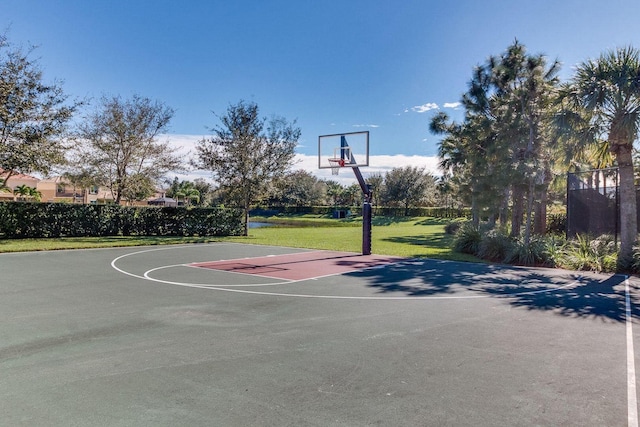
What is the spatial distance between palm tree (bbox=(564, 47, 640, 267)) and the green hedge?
812 inches

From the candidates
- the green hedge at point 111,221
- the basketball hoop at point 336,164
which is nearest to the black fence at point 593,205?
the basketball hoop at point 336,164

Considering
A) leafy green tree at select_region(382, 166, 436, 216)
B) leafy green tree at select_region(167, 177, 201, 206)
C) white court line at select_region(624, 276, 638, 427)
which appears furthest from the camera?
leafy green tree at select_region(167, 177, 201, 206)

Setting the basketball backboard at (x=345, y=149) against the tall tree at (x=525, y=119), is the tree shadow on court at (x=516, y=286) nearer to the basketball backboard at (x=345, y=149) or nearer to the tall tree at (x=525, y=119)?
the tall tree at (x=525, y=119)

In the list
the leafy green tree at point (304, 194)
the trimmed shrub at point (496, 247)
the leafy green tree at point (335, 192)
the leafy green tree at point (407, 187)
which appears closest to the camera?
the trimmed shrub at point (496, 247)

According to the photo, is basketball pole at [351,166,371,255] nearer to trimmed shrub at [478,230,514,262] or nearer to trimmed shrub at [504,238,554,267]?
trimmed shrub at [478,230,514,262]

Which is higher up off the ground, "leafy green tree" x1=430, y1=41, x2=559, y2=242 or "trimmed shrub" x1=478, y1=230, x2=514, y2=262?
"leafy green tree" x1=430, y1=41, x2=559, y2=242

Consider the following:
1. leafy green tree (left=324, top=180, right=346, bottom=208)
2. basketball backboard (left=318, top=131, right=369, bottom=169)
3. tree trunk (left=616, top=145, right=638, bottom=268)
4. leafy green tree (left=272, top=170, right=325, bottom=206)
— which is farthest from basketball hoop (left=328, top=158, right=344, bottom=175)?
leafy green tree (left=324, top=180, right=346, bottom=208)

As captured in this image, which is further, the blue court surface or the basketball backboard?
the basketball backboard

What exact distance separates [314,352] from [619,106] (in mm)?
13737

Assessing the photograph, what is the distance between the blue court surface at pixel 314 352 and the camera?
12.8ft

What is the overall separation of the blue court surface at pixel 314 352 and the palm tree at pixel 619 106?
3677 mm

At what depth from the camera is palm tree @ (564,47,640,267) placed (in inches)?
522

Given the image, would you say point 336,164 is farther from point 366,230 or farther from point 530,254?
point 530,254

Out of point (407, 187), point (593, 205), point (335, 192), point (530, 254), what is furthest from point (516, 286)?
point (335, 192)
